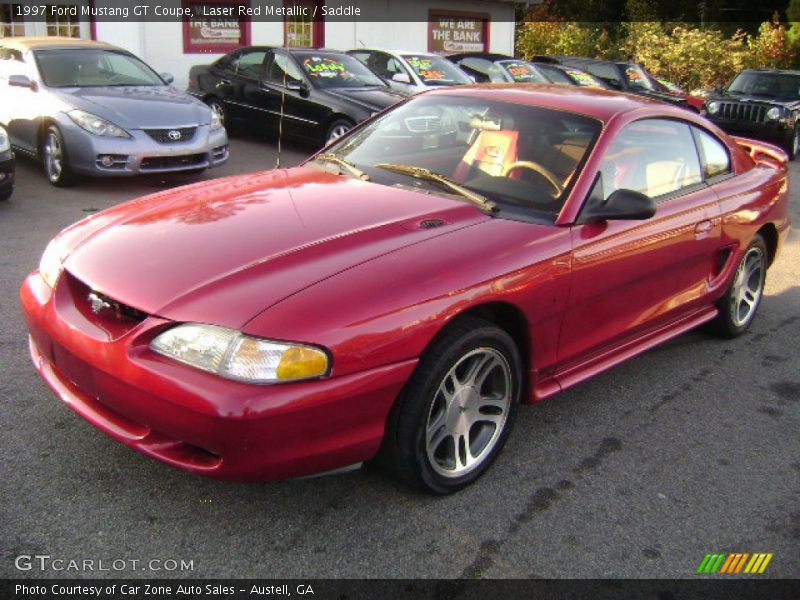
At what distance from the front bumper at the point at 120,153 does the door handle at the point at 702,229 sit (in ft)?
18.5

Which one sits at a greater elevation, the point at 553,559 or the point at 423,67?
the point at 423,67

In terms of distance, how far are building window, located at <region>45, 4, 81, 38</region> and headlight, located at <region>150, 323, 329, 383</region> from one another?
14355mm

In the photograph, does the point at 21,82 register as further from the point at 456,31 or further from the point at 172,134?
the point at 456,31

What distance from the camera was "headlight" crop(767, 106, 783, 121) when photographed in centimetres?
1439

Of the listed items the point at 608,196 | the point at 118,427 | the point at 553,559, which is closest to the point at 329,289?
the point at 118,427

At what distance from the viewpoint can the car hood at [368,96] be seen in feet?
34.1

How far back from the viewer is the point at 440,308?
2.93 m

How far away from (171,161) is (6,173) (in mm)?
1612

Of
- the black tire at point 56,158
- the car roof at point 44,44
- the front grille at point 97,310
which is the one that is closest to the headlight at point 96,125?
the black tire at point 56,158

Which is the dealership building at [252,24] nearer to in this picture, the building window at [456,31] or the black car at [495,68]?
the building window at [456,31]

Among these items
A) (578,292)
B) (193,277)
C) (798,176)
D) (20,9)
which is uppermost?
(20,9)

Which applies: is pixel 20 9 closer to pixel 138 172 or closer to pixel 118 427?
pixel 138 172

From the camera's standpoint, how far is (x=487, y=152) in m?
3.97

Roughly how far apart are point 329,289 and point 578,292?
123 cm
